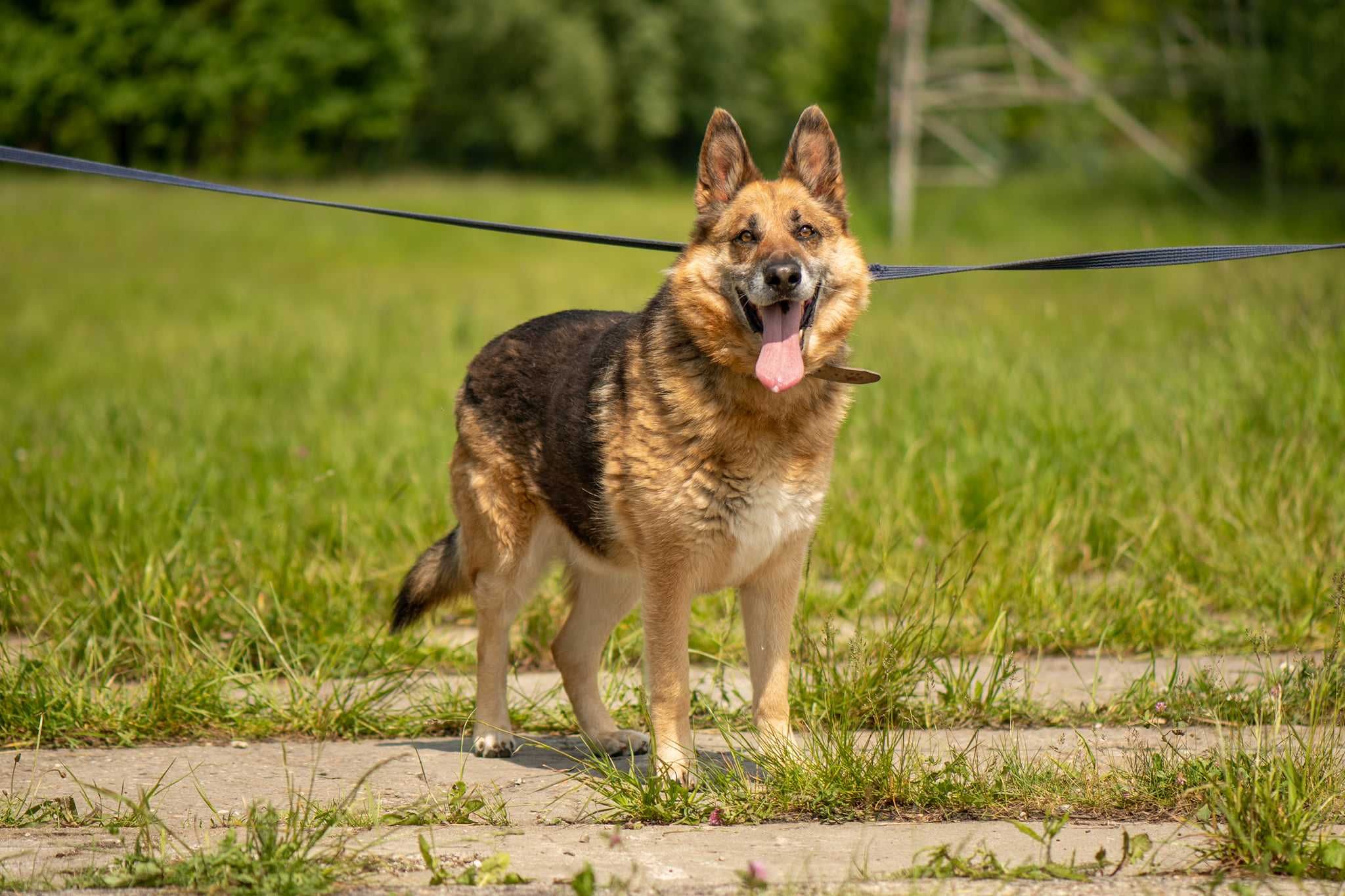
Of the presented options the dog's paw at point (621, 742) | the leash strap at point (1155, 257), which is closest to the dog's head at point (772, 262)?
the leash strap at point (1155, 257)

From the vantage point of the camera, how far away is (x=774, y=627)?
394cm

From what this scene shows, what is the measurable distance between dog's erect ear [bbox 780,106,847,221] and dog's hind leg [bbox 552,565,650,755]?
1.42 meters

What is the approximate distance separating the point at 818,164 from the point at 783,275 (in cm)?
67

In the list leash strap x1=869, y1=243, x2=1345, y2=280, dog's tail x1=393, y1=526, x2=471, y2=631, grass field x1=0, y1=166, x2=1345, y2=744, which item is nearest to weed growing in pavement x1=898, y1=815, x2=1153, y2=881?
grass field x1=0, y1=166, x2=1345, y2=744

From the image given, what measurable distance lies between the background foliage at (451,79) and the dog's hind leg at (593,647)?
2543 centimetres

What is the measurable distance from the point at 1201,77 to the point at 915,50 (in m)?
4.85

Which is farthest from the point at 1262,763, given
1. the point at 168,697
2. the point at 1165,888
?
the point at 168,697

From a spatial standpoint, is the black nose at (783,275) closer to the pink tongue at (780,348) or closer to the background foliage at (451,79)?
the pink tongue at (780,348)

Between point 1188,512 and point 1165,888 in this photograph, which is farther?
point 1188,512

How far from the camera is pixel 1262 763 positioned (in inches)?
128

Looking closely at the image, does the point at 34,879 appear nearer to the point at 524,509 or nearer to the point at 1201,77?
the point at 524,509

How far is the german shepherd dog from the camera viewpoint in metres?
3.76

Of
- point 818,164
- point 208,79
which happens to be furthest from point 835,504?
point 208,79

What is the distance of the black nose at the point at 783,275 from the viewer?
3.64 m
